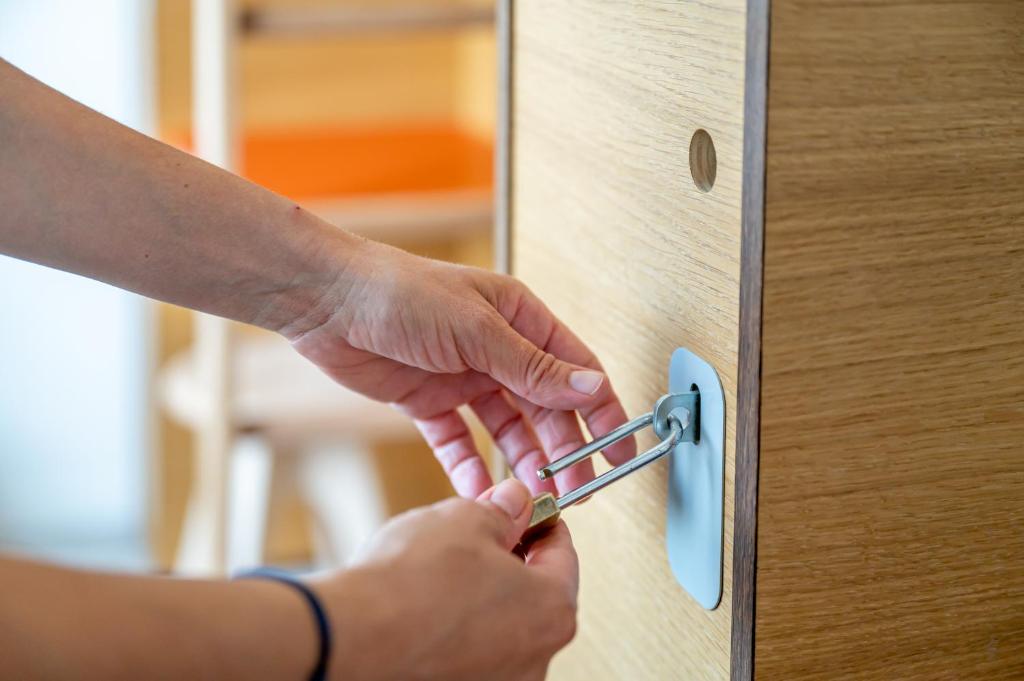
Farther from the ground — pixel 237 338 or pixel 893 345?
pixel 893 345

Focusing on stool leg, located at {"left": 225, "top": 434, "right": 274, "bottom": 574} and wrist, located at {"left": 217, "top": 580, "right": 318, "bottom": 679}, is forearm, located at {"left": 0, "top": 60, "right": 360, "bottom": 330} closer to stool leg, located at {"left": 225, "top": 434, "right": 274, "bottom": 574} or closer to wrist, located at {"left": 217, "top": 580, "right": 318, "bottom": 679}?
wrist, located at {"left": 217, "top": 580, "right": 318, "bottom": 679}

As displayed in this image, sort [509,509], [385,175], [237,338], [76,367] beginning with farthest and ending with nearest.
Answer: [76,367] < [385,175] < [237,338] < [509,509]

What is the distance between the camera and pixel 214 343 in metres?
1.44

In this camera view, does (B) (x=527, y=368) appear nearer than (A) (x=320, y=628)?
No

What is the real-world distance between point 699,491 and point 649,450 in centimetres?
3

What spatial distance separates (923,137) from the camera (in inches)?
19.6

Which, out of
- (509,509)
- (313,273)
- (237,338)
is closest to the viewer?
(509,509)

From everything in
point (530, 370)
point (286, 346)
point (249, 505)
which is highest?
point (530, 370)

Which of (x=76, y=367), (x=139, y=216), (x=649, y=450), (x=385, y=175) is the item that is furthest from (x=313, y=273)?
(x=76, y=367)

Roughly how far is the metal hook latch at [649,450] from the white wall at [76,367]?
4.89 feet

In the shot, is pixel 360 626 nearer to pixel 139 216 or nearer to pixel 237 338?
pixel 139 216

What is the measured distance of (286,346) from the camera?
168 cm

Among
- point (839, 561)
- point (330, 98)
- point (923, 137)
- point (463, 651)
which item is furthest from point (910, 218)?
point (330, 98)

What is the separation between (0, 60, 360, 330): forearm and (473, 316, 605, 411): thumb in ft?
0.30
